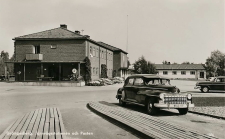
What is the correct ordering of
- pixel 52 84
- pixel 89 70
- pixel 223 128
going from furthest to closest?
pixel 89 70 → pixel 52 84 → pixel 223 128

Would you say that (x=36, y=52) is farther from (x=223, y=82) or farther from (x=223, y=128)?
(x=223, y=128)

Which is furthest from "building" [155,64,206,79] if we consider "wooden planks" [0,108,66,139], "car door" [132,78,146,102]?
"wooden planks" [0,108,66,139]

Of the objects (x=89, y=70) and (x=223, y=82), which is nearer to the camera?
(x=223, y=82)

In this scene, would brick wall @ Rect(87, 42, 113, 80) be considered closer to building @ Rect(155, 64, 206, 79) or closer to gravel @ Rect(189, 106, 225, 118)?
gravel @ Rect(189, 106, 225, 118)

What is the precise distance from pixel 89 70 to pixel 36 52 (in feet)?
28.6

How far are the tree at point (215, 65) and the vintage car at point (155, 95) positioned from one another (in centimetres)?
7025

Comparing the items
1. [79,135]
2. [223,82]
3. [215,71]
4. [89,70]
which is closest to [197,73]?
[215,71]

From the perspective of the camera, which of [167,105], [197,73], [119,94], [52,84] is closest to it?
[167,105]

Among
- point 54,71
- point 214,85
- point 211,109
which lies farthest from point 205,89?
point 54,71

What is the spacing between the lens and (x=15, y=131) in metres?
6.26

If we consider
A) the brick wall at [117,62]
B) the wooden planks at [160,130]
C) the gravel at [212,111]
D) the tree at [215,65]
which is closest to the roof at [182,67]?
the tree at [215,65]

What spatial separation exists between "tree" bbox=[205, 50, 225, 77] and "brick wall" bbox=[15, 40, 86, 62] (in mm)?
53751

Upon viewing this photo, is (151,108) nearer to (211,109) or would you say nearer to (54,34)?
(211,109)

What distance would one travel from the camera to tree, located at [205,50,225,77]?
79.0m
